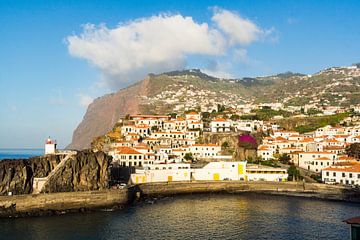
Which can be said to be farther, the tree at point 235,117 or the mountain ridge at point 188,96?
the mountain ridge at point 188,96

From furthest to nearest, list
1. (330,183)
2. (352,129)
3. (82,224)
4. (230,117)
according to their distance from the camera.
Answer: (230,117), (352,129), (330,183), (82,224)

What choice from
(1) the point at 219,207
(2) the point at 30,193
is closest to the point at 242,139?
(1) the point at 219,207

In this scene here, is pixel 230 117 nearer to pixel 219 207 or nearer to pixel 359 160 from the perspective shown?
pixel 359 160

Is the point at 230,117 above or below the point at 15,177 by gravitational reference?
above

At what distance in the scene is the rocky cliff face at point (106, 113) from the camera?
157587 mm

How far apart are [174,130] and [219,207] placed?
35.6m

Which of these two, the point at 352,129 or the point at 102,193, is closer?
the point at 102,193

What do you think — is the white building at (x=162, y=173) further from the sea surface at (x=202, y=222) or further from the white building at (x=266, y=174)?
the white building at (x=266, y=174)

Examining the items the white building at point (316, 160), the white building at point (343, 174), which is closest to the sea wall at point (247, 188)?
the white building at point (343, 174)

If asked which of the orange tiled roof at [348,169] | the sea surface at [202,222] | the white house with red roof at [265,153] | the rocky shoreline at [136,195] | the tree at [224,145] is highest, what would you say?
the tree at [224,145]

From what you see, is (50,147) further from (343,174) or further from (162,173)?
(343,174)

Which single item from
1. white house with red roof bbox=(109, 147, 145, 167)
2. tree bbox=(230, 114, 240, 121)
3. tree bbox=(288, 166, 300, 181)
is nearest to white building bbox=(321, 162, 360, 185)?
tree bbox=(288, 166, 300, 181)

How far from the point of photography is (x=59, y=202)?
132ft

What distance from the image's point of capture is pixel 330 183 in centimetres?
5028
